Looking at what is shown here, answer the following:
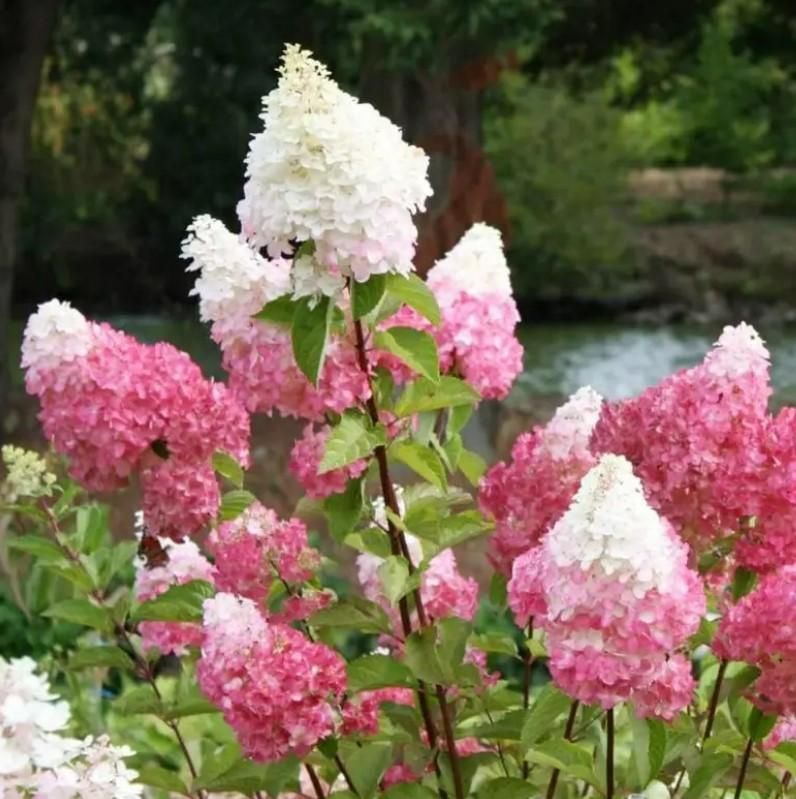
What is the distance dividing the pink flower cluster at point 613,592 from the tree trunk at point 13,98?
5398 mm

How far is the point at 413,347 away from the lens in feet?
4.83

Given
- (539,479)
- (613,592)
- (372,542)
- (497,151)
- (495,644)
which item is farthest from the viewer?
(497,151)

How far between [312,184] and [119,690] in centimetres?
244

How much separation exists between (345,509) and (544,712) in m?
0.28

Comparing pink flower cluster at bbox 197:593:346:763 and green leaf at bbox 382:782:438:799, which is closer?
pink flower cluster at bbox 197:593:346:763

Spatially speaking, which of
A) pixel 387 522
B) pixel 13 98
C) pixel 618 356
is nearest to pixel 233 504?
pixel 387 522

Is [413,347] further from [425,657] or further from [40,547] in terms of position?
[40,547]

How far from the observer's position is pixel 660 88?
959 centimetres

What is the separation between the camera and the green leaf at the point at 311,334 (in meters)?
1.36

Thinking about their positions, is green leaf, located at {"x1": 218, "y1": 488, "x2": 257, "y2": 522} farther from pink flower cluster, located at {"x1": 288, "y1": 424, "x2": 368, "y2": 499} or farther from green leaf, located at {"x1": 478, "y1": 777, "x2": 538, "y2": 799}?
green leaf, located at {"x1": 478, "y1": 777, "x2": 538, "y2": 799}

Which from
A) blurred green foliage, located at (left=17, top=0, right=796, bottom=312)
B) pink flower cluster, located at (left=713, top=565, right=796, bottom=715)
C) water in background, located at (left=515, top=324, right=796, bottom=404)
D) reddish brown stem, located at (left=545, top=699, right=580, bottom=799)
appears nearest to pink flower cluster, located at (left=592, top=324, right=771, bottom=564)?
pink flower cluster, located at (left=713, top=565, right=796, bottom=715)

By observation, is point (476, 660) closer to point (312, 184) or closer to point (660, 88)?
point (312, 184)

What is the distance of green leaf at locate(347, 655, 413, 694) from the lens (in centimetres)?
162

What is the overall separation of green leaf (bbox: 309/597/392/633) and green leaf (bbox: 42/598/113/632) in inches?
13.7
